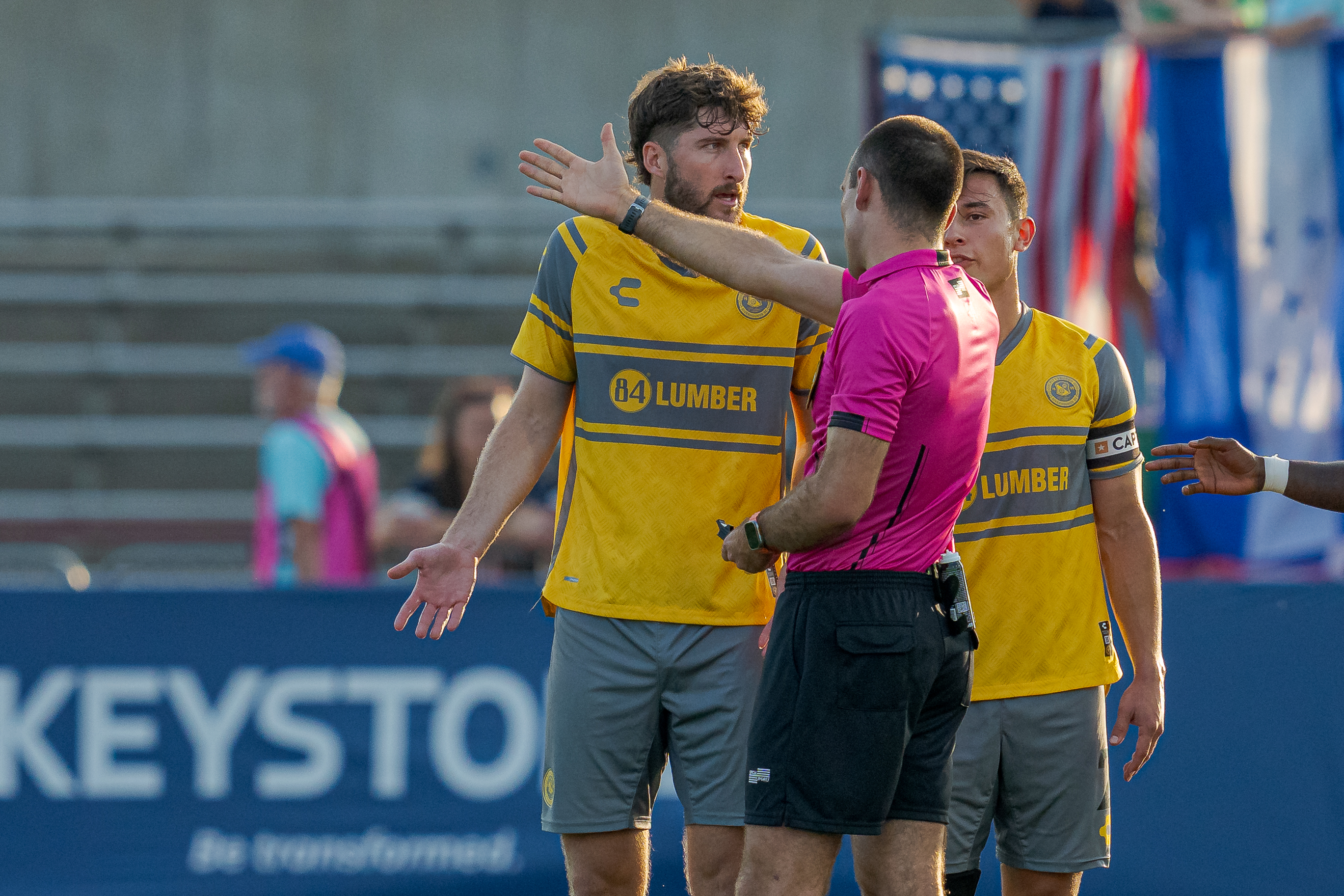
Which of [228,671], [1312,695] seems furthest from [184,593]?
[1312,695]

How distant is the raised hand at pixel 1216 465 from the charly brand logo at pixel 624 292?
56.2 inches

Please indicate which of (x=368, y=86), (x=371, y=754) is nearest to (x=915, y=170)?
(x=371, y=754)

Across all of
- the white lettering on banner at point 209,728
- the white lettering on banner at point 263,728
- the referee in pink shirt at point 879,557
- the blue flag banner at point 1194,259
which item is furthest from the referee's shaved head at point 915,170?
the blue flag banner at point 1194,259

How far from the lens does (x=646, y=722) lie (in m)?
3.74

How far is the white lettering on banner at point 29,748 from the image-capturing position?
583cm

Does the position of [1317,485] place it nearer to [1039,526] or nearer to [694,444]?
[1039,526]

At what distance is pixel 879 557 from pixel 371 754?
3.33 meters

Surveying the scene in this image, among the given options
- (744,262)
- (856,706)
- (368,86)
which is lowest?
(856,706)

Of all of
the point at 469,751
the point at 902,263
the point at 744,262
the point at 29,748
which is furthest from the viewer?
the point at 469,751

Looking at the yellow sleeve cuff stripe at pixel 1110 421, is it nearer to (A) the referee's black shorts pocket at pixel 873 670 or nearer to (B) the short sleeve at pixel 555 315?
(A) the referee's black shorts pocket at pixel 873 670

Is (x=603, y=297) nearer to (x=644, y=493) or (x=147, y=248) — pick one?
(x=644, y=493)

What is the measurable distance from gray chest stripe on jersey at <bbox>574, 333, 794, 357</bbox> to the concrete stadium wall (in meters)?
9.46

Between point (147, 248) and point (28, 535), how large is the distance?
108 inches

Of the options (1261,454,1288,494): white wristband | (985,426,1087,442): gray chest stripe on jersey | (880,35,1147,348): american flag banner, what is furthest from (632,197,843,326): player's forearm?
(880,35,1147,348): american flag banner
